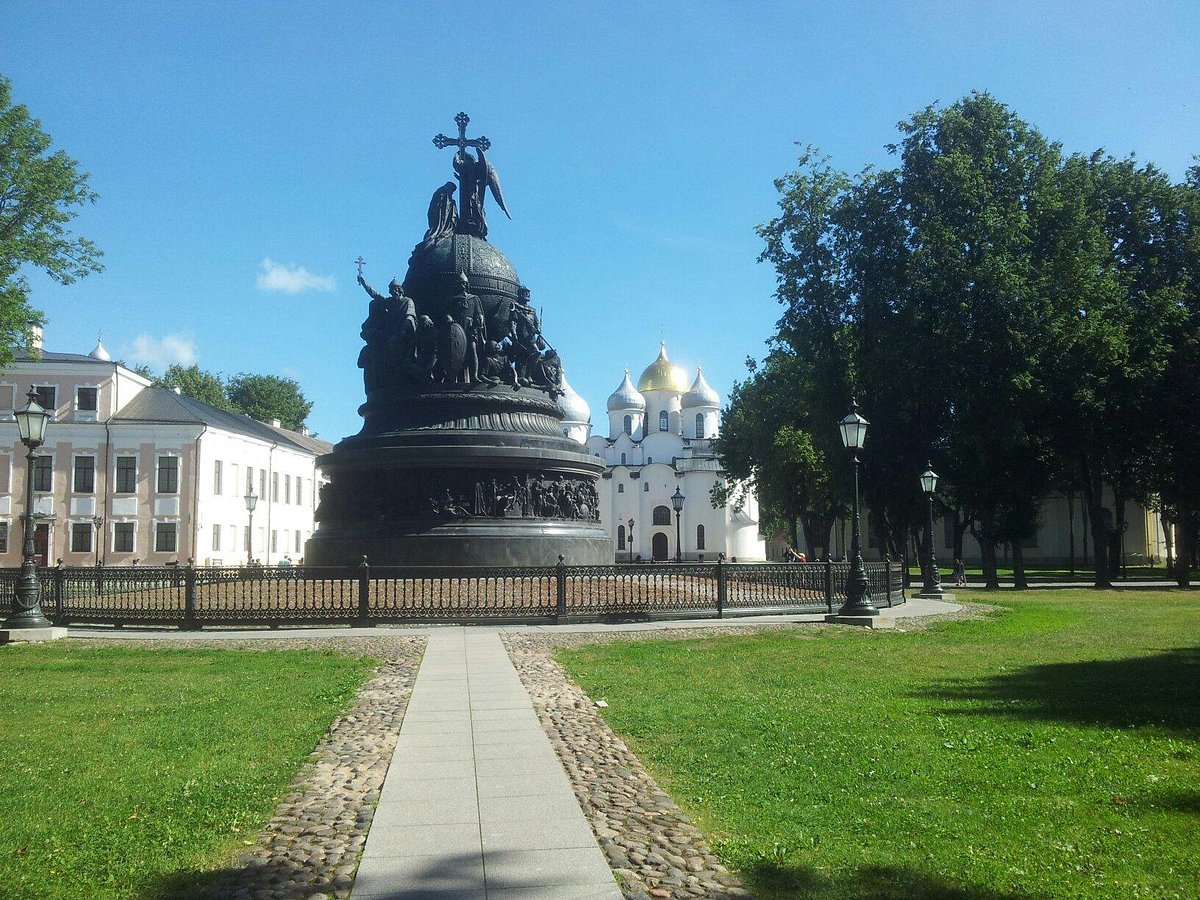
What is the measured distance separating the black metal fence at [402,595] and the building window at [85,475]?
109 ft

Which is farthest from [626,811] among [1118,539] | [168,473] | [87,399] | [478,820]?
[87,399]

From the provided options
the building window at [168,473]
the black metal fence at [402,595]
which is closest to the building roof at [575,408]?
the building window at [168,473]

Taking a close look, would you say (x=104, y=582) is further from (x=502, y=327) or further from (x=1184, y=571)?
(x=1184, y=571)

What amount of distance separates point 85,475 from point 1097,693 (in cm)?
5125

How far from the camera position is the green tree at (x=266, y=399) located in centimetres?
8250

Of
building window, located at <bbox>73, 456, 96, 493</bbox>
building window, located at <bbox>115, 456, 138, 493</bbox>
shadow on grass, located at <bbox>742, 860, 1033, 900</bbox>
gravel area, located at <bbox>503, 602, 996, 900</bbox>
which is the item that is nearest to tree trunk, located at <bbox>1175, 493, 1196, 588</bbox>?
gravel area, located at <bbox>503, 602, 996, 900</bbox>

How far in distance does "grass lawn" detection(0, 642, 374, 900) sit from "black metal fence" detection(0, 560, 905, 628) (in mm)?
5362

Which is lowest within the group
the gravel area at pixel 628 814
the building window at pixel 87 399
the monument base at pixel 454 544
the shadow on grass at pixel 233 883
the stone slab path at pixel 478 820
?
the gravel area at pixel 628 814

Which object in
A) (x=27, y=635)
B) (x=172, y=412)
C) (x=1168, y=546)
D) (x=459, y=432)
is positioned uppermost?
(x=172, y=412)

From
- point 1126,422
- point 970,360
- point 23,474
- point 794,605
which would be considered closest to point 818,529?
point 1126,422

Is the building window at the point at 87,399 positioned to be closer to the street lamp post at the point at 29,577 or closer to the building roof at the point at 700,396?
the street lamp post at the point at 29,577

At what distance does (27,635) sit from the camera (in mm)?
16578

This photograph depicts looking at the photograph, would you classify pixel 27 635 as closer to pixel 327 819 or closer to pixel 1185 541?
pixel 327 819

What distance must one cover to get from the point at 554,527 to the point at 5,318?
54.8 ft
